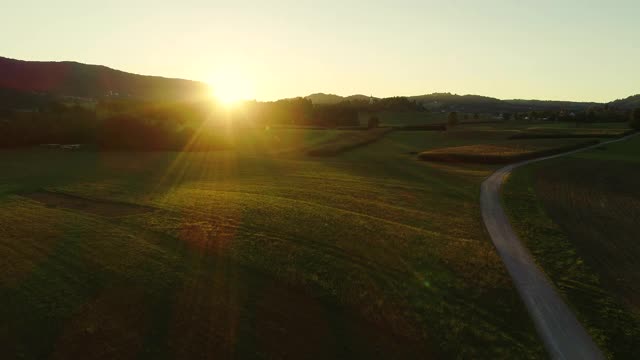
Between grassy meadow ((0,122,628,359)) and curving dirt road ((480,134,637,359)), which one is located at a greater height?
grassy meadow ((0,122,628,359))

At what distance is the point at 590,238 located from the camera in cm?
2692

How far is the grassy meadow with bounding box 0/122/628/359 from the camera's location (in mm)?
14703

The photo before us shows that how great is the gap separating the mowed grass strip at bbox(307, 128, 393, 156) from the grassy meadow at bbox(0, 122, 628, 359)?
36912 millimetres

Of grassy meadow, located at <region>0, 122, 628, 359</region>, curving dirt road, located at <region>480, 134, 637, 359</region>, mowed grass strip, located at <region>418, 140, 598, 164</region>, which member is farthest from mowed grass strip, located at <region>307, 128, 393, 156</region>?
curving dirt road, located at <region>480, 134, 637, 359</region>

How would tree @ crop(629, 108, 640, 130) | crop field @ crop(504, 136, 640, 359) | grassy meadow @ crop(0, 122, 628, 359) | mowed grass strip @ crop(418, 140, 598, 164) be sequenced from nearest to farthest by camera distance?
grassy meadow @ crop(0, 122, 628, 359) → crop field @ crop(504, 136, 640, 359) → mowed grass strip @ crop(418, 140, 598, 164) → tree @ crop(629, 108, 640, 130)

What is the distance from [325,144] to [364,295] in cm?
6613

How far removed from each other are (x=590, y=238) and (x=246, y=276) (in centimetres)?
1979

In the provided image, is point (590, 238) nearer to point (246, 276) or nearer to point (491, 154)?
point (246, 276)

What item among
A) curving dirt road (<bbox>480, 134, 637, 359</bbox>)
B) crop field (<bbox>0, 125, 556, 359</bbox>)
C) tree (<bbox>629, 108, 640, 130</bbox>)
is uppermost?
tree (<bbox>629, 108, 640, 130</bbox>)

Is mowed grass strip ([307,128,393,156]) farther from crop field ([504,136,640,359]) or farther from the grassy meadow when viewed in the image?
the grassy meadow

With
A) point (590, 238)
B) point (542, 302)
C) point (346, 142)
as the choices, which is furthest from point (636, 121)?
point (542, 302)

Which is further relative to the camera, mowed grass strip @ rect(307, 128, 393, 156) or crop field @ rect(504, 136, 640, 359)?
mowed grass strip @ rect(307, 128, 393, 156)

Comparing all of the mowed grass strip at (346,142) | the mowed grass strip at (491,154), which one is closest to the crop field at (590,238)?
the mowed grass strip at (491,154)

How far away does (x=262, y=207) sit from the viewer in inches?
1193
